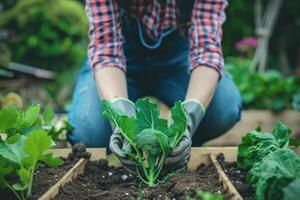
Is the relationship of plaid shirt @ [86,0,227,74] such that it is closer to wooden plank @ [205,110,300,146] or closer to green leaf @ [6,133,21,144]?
green leaf @ [6,133,21,144]

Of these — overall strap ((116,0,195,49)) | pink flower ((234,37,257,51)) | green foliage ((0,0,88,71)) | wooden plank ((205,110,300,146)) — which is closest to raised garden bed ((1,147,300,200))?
overall strap ((116,0,195,49))

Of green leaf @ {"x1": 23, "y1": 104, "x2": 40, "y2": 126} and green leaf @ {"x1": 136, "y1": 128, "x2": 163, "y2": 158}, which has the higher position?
green leaf @ {"x1": 23, "y1": 104, "x2": 40, "y2": 126}

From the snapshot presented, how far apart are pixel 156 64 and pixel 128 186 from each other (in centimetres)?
89

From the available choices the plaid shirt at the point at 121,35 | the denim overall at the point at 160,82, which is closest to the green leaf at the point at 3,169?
the plaid shirt at the point at 121,35

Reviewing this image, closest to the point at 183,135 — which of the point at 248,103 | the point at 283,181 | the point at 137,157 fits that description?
the point at 137,157

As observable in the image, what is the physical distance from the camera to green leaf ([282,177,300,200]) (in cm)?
112

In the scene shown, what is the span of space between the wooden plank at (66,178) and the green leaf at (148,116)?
0.24m

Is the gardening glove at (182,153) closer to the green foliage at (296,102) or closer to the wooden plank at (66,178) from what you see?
the wooden plank at (66,178)

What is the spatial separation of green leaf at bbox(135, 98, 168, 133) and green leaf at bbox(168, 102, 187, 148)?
1.1 inches

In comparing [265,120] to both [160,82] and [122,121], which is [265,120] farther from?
[122,121]

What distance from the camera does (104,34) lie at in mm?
2156

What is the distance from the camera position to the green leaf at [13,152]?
4.25 ft

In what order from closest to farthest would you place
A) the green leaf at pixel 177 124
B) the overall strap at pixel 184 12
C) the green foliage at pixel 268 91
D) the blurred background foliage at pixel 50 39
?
1. the green leaf at pixel 177 124
2. the overall strap at pixel 184 12
3. the green foliage at pixel 268 91
4. the blurred background foliage at pixel 50 39

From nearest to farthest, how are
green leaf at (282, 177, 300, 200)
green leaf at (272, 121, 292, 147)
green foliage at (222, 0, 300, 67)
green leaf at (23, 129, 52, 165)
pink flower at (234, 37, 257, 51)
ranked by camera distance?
green leaf at (282, 177, 300, 200)
green leaf at (23, 129, 52, 165)
green leaf at (272, 121, 292, 147)
pink flower at (234, 37, 257, 51)
green foliage at (222, 0, 300, 67)
